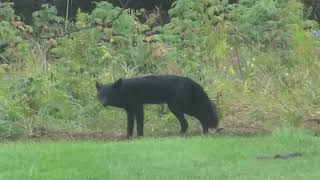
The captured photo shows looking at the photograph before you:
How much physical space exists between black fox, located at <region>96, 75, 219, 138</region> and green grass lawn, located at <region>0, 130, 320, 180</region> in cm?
137

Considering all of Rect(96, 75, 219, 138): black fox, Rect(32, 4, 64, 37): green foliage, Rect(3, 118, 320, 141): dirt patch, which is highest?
Rect(32, 4, 64, 37): green foliage

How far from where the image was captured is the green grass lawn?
8398 millimetres

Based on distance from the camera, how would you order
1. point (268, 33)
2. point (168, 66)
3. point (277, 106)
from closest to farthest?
1. point (277, 106)
2. point (168, 66)
3. point (268, 33)

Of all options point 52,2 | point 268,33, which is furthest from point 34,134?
point 52,2

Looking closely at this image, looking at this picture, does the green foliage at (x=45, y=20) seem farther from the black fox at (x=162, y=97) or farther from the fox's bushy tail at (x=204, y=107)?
the fox's bushy tail at (x=204, y=107)

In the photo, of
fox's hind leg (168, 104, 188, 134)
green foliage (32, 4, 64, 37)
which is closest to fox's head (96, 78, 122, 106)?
fox's hind leg (168, 104, 188, 134)

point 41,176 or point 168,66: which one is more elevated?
point 168,66

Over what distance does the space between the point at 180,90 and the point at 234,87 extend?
8.15ft

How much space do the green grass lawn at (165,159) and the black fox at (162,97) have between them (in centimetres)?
137

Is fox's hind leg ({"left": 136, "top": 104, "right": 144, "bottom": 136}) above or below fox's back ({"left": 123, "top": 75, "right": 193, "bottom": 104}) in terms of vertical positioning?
below

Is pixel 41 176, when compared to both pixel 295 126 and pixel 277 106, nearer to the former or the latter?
pixel 295 126

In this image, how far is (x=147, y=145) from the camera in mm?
10258

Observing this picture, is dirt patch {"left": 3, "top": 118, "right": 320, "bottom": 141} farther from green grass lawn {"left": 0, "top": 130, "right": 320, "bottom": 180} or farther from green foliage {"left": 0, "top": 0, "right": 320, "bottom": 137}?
green grass lawn {"left": 0, "top": 130, "right": 320, "bottom": 180}

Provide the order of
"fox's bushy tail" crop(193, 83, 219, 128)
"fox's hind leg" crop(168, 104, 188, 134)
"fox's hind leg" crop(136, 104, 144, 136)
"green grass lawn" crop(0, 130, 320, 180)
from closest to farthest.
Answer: "green grass lawn" crop(0, 130, 320, 180)
"fox's hind leg" crop(136, 104, 144, 136)
"fox's hind leg" crop(168, 104, 188, 134)
"fox's bushy tail" crop(193, 83, 219, 128)
